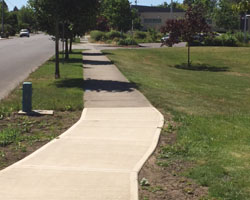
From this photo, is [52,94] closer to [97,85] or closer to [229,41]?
[97,85]

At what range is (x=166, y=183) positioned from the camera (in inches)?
239

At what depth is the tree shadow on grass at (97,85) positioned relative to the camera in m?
15.1

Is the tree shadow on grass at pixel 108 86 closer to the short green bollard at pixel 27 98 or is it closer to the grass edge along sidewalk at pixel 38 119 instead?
the grass edge along sidewalk at pixel 38 119

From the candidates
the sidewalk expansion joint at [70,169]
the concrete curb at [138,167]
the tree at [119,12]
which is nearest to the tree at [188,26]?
the concrete curb at [138,167]

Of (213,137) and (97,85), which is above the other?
(97,85)

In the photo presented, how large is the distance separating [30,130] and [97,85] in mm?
7005

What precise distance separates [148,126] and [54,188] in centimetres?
408

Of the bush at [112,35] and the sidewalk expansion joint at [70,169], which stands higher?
the bush at [112,35]

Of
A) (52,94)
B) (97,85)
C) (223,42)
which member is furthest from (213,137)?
(223,42)

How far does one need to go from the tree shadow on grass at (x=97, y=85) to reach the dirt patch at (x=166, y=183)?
25.2 ft

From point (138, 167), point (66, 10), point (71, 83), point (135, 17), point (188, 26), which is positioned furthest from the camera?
point (135, 17)

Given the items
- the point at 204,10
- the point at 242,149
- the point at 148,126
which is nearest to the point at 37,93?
the point at 148,126

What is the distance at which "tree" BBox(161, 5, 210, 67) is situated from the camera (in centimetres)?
3331

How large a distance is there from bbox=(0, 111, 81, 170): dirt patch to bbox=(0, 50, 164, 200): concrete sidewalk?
268mm
